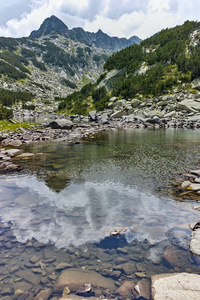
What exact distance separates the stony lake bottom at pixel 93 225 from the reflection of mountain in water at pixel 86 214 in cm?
3

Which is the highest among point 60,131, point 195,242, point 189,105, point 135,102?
point 135,102

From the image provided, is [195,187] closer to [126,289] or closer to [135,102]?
[126,289]

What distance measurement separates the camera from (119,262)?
4602 millimetres

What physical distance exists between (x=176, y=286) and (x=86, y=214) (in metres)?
3.95

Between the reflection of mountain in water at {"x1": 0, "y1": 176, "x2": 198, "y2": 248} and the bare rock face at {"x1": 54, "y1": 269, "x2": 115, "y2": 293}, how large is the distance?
40.1 inches

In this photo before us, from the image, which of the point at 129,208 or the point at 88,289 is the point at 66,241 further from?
the point at 129,208

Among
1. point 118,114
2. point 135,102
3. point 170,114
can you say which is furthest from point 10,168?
point 135,102

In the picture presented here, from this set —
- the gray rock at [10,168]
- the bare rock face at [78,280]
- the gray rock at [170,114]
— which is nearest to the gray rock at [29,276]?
the bare rock face at [78,280]

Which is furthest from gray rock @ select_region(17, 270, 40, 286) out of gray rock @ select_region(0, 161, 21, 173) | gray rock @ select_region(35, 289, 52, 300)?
gray rock @ select_region(0, 161, 21, 173)

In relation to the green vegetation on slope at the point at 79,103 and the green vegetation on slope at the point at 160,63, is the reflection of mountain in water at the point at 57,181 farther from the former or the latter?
the green vegetation on slope at the point at 79,103

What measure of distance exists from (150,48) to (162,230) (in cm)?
11221

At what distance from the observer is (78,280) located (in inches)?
162

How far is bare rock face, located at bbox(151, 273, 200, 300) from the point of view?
11.2ft

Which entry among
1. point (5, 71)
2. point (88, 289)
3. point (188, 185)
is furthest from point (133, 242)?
point (5, 71)
